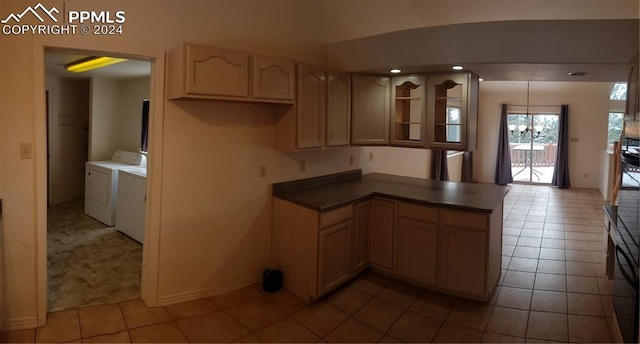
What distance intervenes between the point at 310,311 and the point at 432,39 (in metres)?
2.42

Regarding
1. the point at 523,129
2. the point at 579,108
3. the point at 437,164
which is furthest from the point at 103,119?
the point at 579,108

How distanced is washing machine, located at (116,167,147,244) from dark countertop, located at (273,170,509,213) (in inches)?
69.0

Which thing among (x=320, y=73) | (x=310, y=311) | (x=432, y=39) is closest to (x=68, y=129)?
(x=320, y=73)

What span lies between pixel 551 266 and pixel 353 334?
251cm

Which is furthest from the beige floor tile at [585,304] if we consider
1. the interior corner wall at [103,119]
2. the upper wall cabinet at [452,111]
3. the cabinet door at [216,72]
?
the interior corner wall at [103,119]

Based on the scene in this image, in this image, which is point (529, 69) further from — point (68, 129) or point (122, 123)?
point (68, 129)

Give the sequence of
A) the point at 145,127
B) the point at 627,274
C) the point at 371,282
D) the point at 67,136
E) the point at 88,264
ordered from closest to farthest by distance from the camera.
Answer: the point at 627,274 → the point at 371,282 → the point at 88,264 → the point at 145,127 → the point at 67,136

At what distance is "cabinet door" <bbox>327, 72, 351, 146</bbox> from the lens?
11.6 feet

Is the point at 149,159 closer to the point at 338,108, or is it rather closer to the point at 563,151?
the point at 338,108

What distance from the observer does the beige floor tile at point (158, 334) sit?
2.47 meters

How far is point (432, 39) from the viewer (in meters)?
3.10

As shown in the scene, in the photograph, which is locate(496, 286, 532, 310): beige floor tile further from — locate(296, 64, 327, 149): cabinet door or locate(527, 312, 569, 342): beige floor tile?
locate(296, 64, 327, 149): cabinet door

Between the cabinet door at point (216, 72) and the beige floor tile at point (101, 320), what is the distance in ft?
5.62

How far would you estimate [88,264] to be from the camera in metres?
3.65
